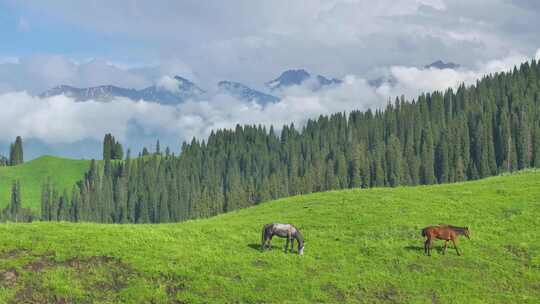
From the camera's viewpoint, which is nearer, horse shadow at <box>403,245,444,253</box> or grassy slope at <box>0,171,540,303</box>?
grassy slope at <box>0,171,540,303</box>

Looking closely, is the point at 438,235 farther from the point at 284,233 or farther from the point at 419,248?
the point at 284,233

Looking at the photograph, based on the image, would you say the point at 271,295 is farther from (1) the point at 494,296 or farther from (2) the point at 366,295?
(1) the point at 494,296

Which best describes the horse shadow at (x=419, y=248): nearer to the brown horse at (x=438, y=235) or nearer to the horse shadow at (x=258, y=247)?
the brown horse at (x=438, y=235)

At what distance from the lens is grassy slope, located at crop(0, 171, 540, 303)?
27.4m

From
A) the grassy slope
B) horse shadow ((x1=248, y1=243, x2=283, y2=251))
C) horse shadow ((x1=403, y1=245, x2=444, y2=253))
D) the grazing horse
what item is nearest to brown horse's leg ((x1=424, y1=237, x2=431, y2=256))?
the grassy slope

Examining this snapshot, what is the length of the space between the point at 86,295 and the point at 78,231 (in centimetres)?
858

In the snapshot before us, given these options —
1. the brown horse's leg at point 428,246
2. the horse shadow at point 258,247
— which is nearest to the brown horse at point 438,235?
the brown horse's leg at point 428,246

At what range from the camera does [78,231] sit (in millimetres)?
34312

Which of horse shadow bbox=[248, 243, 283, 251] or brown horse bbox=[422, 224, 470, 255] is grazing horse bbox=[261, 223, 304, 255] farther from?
brown horse bbox=[422, 224, 470, 255]

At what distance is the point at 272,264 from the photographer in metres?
31.1

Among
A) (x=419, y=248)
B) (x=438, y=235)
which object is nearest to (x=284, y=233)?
(x=419, y=248)

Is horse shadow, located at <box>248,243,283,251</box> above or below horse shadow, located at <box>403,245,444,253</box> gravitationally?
above

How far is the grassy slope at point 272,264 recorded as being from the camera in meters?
27.4

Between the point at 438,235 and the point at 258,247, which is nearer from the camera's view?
the point at 438,235
